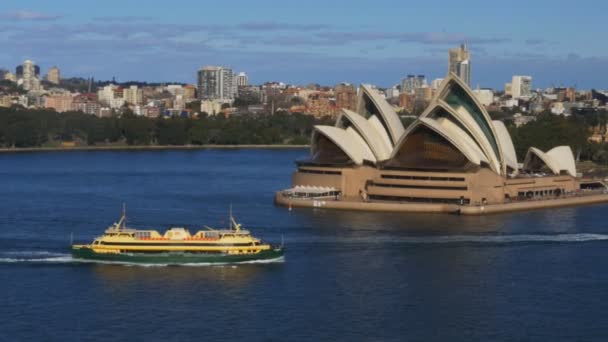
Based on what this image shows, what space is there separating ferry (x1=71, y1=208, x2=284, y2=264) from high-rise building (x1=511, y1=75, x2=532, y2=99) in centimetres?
12615

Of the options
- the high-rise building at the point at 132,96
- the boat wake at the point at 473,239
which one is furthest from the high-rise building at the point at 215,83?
→ the boat wake at the point at 473,239

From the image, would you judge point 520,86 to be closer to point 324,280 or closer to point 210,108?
point 210,108

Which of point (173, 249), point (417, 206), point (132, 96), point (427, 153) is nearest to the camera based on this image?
point (173, 249)

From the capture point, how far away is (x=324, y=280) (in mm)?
23672

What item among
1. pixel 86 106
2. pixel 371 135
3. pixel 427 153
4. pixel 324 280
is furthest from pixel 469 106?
pixel 86 106

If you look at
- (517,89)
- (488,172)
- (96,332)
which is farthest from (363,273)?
(517,89)

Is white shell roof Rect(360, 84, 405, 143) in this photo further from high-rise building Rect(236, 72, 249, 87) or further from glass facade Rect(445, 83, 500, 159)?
high-rise building Rect(236, 72, 249, 87)

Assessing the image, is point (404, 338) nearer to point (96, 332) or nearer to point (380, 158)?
point (96, 332)

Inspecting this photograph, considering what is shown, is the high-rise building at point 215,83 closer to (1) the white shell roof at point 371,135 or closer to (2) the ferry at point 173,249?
(1) the white shell roof at point 371,135

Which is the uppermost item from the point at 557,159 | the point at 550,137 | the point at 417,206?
the point at 550,137

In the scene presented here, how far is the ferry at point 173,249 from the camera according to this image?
25.0 metres

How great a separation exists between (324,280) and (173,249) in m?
3.43

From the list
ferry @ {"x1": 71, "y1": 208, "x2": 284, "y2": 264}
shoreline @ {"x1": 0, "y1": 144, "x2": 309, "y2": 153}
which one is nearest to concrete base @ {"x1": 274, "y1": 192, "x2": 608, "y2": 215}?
ferry @ {"x1": 71, "y1": 208, "x2": 284, "y2": 264}

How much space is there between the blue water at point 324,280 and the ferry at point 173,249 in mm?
338
